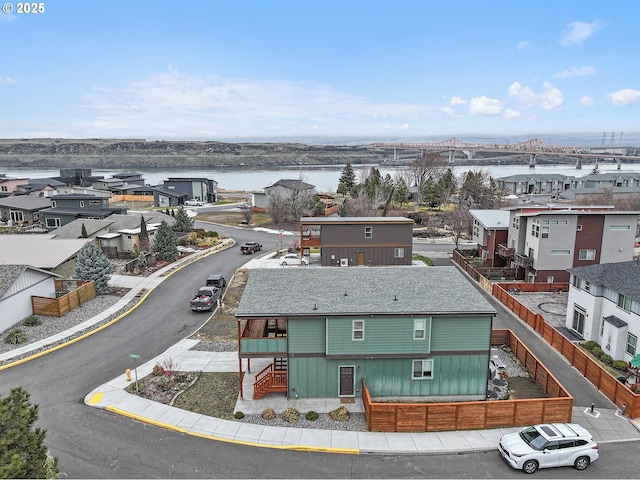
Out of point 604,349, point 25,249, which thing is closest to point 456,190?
point 604,349

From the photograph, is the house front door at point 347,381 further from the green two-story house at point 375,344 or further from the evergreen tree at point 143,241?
the evergreen tree at point 143,241

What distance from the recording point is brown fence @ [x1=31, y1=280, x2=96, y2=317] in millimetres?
29500

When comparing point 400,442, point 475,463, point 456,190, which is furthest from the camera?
point 456,190

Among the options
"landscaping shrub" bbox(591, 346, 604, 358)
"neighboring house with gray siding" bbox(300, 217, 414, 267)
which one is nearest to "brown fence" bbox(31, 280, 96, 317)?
"neighboring house with gray siding" bbox(300, 217, 414, 267)

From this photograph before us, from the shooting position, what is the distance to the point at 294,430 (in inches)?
706

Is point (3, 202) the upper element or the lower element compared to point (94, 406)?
upper

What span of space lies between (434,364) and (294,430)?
6877mm

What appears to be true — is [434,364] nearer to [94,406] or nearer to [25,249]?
[94,406]

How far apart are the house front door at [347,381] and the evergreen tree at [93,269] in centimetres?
2243

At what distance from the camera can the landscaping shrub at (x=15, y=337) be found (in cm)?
2539

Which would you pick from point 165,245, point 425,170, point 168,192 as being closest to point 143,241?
point 165,245

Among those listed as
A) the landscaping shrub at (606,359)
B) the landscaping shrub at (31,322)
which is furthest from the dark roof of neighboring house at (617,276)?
the landscaping shrub at (31,322)

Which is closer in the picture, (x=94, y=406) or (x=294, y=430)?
(x=294, y=430)

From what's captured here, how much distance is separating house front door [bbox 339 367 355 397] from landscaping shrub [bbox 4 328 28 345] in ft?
61.4
